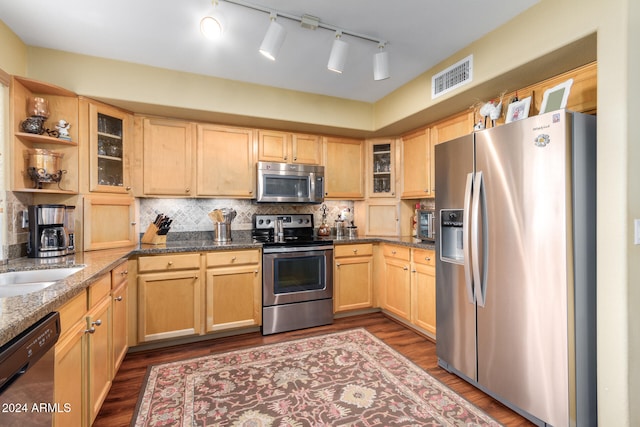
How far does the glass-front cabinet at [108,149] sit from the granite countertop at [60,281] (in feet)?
1.99

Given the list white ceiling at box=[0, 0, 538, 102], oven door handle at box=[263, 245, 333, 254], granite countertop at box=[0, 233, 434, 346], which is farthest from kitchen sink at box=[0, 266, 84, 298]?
white ceiling at box=[0, 0, 538, 102]

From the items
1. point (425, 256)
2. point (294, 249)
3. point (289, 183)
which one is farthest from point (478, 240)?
point (289, 183)

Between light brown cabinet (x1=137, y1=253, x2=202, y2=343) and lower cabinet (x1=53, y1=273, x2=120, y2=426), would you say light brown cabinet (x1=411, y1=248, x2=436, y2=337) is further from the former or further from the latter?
lower cabinet (x1=53, y1=273, x2=120, y2=426)

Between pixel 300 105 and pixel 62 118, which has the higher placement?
pixel 300 105

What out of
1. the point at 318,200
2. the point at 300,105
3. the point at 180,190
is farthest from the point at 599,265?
the point at 180,190

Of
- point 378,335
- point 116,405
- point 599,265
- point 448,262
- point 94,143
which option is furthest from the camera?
point 378,335

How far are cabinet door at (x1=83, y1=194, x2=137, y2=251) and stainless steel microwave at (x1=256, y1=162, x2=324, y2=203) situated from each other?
1.27 meters

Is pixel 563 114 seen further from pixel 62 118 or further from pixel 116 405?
pixel 62 118

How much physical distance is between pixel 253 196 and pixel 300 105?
3.68 feet

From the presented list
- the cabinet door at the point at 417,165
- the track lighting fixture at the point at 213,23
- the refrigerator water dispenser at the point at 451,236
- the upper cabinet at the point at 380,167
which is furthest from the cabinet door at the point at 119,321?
the cabinet door at the point at 417,165

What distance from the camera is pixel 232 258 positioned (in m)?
2.98

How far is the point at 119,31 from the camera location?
2191 millimetres

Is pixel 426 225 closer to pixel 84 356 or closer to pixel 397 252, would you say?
pixel 397 252

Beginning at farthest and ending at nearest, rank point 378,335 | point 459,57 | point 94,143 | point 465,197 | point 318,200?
point 318,200, point 378,335, point 94,143, point 459,57, point 465,197
